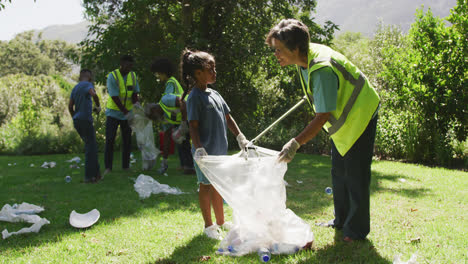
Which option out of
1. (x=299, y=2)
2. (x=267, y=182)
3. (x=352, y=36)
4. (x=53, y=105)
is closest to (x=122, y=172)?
(x=267, y=182)

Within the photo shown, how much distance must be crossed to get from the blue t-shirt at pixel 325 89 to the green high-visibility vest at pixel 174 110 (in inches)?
152

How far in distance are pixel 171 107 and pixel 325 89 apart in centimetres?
406

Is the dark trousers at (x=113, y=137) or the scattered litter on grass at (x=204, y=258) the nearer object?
the scattered litter on grass at (x=204, y=258)

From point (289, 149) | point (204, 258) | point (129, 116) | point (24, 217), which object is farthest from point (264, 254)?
point (129, 116)

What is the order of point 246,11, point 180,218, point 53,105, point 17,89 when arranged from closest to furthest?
point 180,218 < point 246,11 < point 53,105 < point 17,89

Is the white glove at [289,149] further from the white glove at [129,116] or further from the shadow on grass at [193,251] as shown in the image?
the white glove at [129,116]

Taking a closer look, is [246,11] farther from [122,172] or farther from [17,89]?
[17,89]

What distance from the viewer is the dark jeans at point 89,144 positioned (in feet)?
19.7

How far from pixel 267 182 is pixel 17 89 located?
710 inches

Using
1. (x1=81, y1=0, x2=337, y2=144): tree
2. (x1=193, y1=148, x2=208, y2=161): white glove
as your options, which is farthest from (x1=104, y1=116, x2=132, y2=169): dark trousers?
(x1=193, y1=148, x2=208, y2=161): white glove

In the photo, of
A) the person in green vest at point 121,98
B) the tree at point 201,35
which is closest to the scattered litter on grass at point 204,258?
the person in green vest at point 121,98

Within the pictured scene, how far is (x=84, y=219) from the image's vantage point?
163 inches

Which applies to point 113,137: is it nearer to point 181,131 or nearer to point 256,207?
point 181,131

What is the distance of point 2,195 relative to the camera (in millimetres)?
5633
